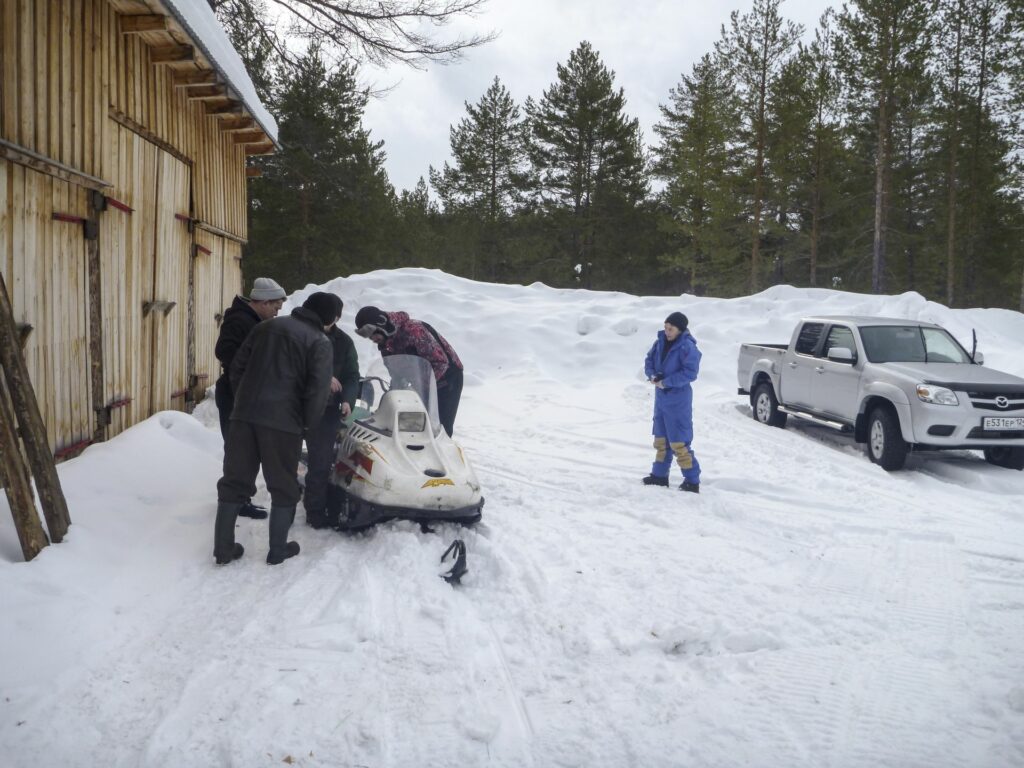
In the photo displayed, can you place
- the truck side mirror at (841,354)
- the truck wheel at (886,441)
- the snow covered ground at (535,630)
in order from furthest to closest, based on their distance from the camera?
the truck side mirror at (841,354) < the truck wheel at (886,441) < the snow covered ground at (535,630)

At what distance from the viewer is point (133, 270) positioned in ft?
24.2

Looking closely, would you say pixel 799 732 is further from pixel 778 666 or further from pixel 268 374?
pixel 268 374

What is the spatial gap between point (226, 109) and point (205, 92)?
788 millimetres

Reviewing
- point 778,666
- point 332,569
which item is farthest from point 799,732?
point 332,569

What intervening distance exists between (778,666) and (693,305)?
17385mm

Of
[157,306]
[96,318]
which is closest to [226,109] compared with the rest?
[157,306]

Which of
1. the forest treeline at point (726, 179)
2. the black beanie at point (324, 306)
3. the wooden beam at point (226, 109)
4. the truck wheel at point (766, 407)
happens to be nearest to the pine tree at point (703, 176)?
the forest treeline at point (726, 179)

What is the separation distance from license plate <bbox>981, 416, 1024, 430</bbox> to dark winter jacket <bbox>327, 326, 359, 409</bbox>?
6882 millimetres

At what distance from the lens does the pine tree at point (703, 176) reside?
28234 millimetres

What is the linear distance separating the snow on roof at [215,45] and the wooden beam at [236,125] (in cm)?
24

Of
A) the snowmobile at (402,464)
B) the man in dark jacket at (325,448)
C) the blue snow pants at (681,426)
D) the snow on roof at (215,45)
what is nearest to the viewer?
the snowmobile at (402,464)

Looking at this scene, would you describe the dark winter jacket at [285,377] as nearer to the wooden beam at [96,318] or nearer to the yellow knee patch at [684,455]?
the wooden beam at [96,318]

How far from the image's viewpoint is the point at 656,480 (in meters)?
7.25

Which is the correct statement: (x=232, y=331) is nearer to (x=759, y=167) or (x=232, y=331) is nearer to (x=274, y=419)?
(x=274, y=419)
